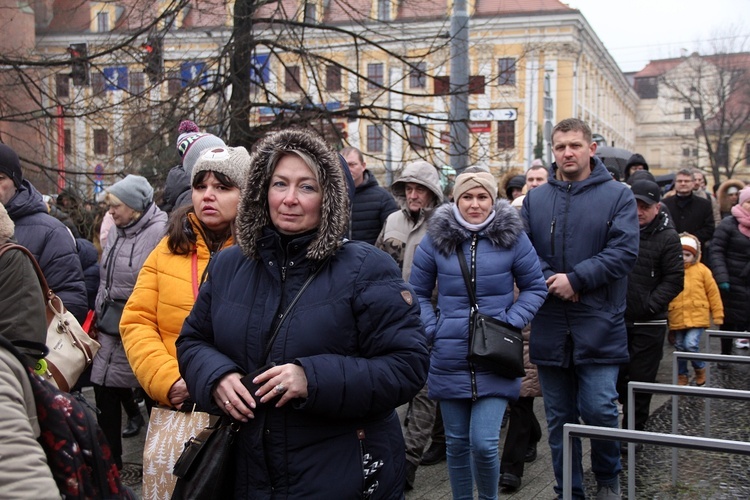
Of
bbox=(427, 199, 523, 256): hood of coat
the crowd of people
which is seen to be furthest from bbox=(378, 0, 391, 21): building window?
bbox=(427, 199, 523, 256): hood of coat

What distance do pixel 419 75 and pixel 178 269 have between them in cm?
808

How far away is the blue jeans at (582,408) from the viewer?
4969 millimetres

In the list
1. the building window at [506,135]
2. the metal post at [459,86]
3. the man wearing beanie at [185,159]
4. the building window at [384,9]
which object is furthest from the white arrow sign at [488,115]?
the man wearing beanie at [185,159]

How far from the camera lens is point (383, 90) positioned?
37.7ft

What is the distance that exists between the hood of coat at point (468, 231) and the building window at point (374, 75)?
273 inches

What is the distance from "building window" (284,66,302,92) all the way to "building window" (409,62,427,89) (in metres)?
1.57

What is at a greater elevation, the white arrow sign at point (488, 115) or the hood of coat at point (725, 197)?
the white arrow sign at point (488, 115)

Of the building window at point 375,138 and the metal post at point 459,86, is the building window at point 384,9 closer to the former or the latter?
the metal post at point 459,86

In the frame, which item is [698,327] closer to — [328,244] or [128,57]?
[328,244]

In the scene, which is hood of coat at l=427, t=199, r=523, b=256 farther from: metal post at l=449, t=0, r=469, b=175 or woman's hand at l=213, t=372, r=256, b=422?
metal post at l=449, t=0, r=469, b=175

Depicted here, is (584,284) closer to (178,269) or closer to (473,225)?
(473,225)

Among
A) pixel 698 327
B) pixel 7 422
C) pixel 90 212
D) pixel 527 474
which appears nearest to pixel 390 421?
pixel 7 422

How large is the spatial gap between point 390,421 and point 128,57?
8640 mm

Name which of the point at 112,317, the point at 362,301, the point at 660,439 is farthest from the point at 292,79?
the point at 362,301
